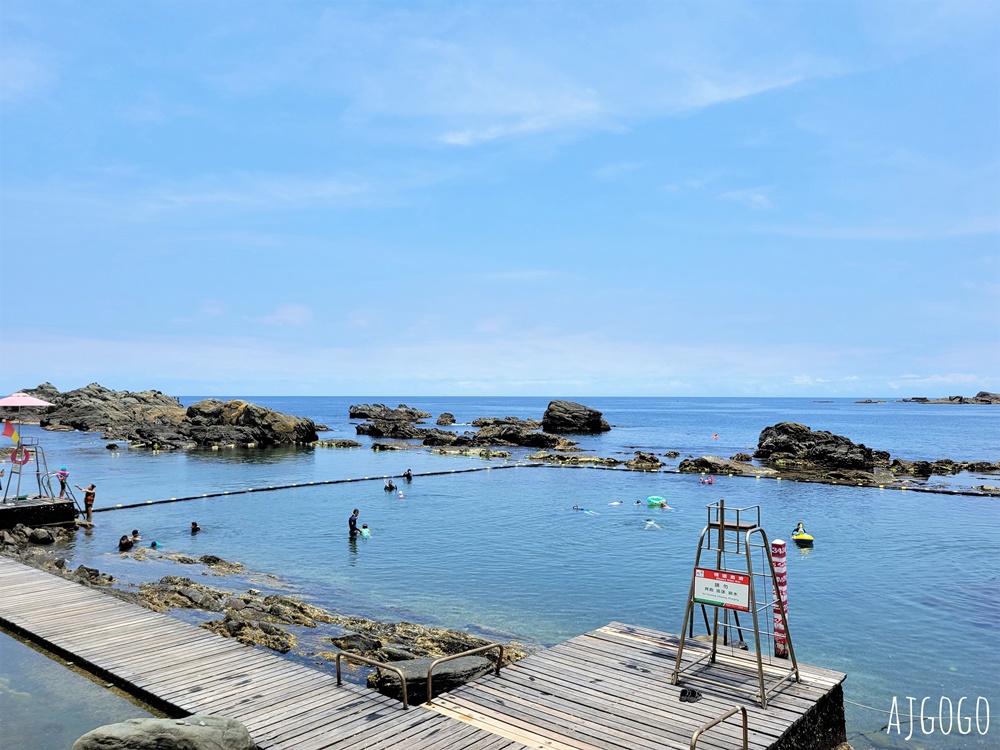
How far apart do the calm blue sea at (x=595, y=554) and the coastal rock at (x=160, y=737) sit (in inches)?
508

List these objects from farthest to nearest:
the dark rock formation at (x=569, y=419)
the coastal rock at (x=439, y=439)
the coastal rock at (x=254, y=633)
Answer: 1. the dark rock formation at (x=569, y=419)
2. the coastal rock at (x=439, y=439)
3. the coastal rock at (x=254, y=633)

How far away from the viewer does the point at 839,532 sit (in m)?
39.8

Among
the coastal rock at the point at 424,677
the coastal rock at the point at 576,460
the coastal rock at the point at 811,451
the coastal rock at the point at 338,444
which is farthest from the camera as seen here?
the coastal rock at the point at 338,444

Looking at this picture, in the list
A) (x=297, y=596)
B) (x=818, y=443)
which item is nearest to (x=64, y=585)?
(x=297, y=596)

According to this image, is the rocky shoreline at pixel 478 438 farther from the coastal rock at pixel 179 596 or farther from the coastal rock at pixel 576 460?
the coastal rock at pixel 179 596

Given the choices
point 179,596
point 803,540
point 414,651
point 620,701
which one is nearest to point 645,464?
point 803,540

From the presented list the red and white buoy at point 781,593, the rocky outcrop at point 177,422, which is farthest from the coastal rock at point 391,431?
the red and white buoy at point 781,593

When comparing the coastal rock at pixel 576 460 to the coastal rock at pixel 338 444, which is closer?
the coastal rock at pixel 576 460

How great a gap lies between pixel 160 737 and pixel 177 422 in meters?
112

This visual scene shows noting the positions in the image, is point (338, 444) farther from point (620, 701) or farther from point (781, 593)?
point (620, 701)

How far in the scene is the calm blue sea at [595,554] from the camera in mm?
20719

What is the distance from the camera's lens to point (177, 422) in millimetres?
109000

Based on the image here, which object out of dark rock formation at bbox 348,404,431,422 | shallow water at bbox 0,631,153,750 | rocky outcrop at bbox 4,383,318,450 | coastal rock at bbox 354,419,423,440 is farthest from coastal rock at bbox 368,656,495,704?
dark rock formation at bbox 348,404,431,422

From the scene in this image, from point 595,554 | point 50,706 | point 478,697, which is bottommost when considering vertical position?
point 595,554
